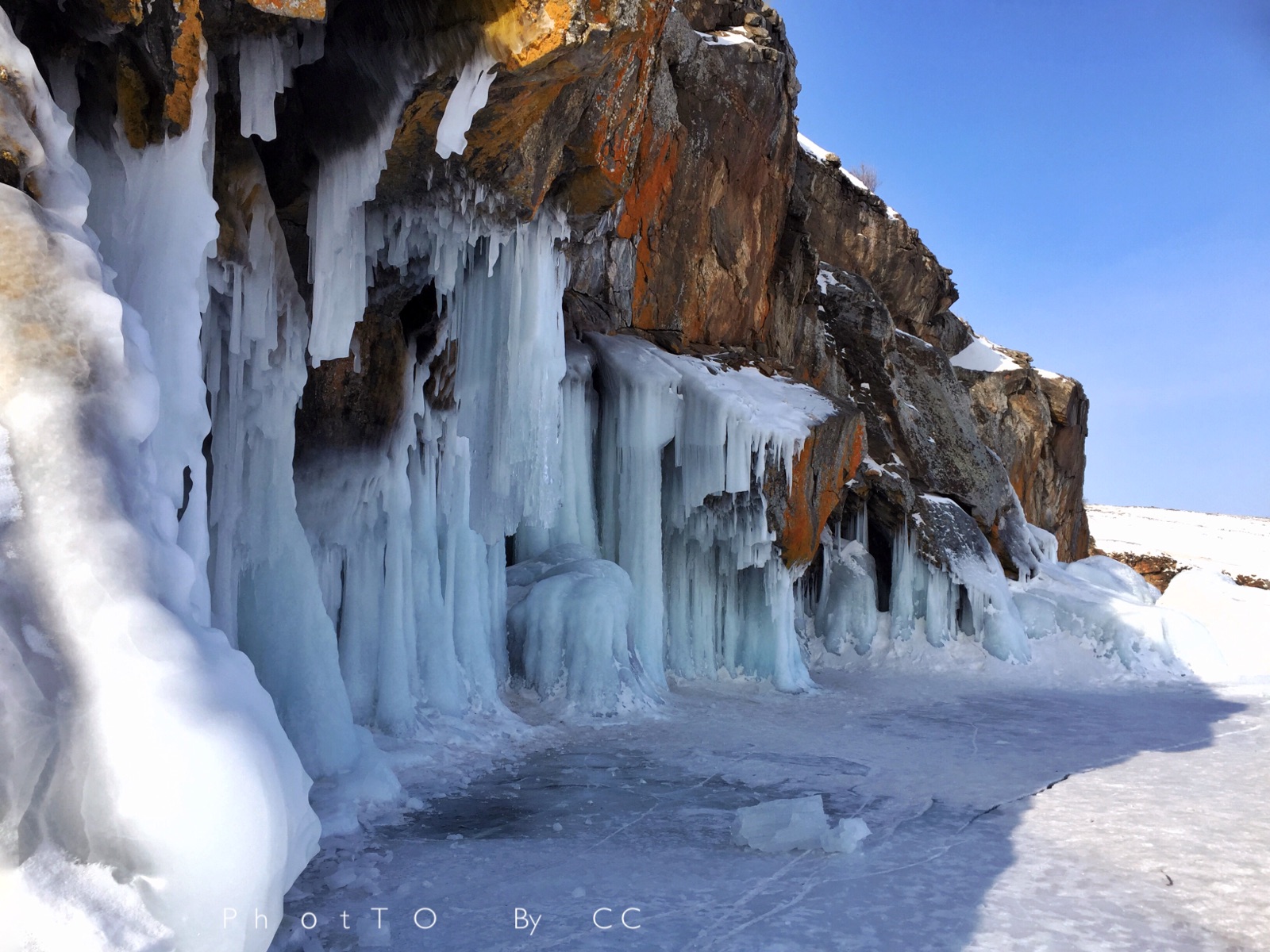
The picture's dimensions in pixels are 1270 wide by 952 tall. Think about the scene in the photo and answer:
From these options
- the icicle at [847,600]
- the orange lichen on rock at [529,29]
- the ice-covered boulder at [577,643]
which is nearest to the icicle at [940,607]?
the icicle at [847,600]

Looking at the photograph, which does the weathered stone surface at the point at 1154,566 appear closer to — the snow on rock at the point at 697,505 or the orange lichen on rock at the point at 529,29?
the snow on rock at the point at 697,505

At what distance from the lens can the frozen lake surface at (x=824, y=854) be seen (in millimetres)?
3229

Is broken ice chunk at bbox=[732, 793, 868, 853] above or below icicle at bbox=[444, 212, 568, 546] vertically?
below

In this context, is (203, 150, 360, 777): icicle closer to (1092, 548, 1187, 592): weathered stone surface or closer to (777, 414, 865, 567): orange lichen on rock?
(777, 414, 865, 567): orange lichen on rock

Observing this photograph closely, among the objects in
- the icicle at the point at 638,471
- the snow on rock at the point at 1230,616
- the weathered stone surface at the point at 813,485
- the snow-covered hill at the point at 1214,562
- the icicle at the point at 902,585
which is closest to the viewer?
the icicle at the point at 638,471

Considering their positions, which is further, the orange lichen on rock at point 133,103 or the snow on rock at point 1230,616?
the snow on rock at point 1230,616

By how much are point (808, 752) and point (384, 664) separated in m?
3.16

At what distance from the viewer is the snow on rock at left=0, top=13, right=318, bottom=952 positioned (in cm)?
222

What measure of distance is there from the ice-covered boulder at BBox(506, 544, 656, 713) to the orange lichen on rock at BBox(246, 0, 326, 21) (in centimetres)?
549

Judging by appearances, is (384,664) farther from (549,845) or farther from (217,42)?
(217,42)

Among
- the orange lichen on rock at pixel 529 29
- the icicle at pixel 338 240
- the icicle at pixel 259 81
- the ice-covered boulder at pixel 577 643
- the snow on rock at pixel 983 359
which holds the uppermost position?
the snow on rock at pixel 983 359

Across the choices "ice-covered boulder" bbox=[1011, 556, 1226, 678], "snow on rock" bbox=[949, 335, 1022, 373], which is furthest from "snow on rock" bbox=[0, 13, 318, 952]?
"snow on rock" bbox=[949, 335, 1022, 373]

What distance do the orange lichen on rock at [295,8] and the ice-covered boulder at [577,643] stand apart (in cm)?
549

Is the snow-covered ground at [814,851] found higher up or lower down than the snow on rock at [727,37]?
lower down
